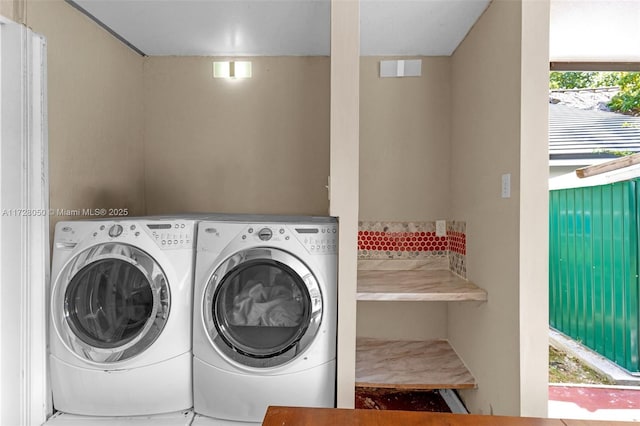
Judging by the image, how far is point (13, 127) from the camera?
1.91 metres

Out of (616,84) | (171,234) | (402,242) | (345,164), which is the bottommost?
(402,242)

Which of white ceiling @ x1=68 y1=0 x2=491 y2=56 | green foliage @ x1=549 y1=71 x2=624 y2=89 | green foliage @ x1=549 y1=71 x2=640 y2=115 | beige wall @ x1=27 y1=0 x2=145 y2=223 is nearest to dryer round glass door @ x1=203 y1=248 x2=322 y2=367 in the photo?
beige wall @ x1=27 y1=0 x2=145 y2=223

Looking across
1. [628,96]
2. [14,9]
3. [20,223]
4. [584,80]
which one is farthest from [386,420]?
[584,80]

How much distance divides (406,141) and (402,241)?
728 mm

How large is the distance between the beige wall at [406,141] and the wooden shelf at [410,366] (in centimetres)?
90

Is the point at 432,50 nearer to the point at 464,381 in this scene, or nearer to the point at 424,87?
the point at 424,87

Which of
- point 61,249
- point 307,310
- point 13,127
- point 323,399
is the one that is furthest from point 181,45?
point 323,399

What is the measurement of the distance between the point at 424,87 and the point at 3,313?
9.31 feet

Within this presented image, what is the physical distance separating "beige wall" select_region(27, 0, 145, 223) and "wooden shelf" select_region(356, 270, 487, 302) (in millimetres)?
1725

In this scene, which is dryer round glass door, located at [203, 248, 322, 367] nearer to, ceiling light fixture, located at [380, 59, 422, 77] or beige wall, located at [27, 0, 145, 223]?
beige wall, located at [27, 0, 145, 223]

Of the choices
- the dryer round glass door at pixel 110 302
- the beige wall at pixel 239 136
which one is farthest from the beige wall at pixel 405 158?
the dryer round glass door at pixel 110 302

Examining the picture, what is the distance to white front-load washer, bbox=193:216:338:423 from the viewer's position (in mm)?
1947

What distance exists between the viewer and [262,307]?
1.99 metres

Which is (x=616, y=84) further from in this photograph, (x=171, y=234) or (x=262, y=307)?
(x=171, y=234)
